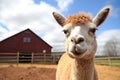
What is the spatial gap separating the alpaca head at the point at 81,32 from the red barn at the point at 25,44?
113ft

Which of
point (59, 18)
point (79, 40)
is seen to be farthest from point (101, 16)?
point (79, 40)

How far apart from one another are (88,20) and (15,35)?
35799 mm

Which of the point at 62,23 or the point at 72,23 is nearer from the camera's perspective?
the point at 72,23

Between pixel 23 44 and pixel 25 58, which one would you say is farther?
pixel 23 44

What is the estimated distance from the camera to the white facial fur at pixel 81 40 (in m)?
3.48

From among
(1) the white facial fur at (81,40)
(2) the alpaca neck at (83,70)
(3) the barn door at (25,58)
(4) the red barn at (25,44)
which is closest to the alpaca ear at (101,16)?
(1) the white facial fur at (81,40)

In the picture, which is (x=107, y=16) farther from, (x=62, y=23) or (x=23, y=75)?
(x=23, y=75)

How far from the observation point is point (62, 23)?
438cm

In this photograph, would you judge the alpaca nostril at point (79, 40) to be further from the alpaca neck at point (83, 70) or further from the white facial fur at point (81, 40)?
the alpaca neck at point (83, 70)

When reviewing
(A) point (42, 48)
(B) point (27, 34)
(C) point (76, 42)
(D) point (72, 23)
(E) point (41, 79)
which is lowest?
(E) point (41, 79)

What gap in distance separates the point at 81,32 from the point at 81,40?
8.5 inches

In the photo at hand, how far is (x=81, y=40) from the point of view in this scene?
350 centimetres

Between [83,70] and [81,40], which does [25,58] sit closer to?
[83,70]

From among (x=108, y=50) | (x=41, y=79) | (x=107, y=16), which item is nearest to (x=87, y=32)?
(x=107, y=16)
